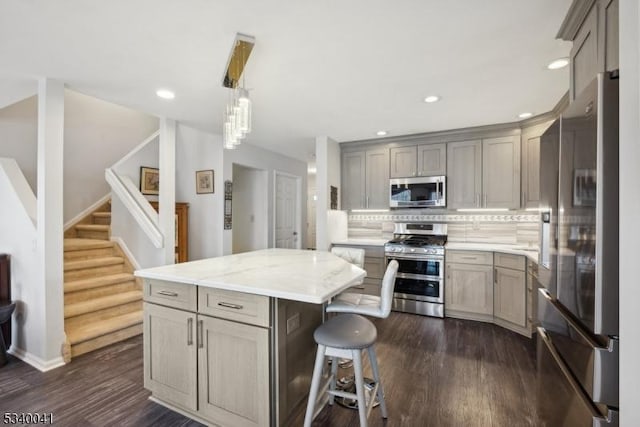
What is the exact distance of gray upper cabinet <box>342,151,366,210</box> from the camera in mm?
4395

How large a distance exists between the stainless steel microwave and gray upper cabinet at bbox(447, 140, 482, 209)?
4.8 inches

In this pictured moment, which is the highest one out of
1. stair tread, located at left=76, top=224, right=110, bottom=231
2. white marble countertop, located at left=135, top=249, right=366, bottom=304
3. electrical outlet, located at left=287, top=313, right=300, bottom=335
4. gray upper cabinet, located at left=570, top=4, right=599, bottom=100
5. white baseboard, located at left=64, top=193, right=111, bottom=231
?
gray upper cabinet, located at left=570, top=4, right=599, bottom=100

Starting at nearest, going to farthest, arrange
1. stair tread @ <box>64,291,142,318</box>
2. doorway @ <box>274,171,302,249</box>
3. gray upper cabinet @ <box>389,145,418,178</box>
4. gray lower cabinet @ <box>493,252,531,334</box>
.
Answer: stair tread @ <box>64,291,142,318</box>, gray lower cabinet @ <box>493,252,531,334</box>, gray upper cabinet @ <box>389,145,418,178</box>, doorway @ <box>274,171,302,249</box>

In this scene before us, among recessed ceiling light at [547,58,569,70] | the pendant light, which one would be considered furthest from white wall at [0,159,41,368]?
recessed ceiling light at [547,58,569,70]

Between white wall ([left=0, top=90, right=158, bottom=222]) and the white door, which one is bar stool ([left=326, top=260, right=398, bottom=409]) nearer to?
the white door

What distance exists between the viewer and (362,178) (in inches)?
173

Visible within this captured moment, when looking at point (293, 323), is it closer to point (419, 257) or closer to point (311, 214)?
point (419, 257)

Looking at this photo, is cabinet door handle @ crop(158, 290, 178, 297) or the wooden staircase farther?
the wooden staircase

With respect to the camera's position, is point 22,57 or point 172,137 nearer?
point 22,57

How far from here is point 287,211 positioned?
5879mm

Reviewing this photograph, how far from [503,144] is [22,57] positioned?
15.4 feet

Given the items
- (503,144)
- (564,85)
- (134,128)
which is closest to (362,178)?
(503,144)

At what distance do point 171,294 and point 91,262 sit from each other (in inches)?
98.0

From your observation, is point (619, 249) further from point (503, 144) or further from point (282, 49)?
point (503, 144)
